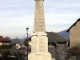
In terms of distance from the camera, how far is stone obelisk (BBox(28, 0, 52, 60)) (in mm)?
15531

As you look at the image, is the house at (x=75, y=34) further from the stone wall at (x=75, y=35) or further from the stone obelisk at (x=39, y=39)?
the stone obelisk at (x=39, y=39)

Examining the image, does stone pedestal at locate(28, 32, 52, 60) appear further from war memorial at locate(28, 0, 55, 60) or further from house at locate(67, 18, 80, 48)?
house at locate(67, 18, 80, 48)

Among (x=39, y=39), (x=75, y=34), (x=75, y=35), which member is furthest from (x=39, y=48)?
(x=75, y=34)

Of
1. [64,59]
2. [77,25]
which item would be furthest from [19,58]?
[77,25]

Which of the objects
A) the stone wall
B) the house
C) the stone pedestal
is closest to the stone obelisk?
the stone pedestal

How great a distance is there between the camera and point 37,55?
15523mm

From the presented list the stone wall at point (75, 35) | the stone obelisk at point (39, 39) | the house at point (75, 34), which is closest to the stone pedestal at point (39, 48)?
the stone obelisk at point (39, 39)

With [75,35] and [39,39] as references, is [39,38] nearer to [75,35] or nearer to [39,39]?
[39,39]

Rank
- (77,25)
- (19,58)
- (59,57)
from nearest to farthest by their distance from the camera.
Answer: (59,57) → (19,58) → (77,25)

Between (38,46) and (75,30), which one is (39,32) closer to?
(38,46)

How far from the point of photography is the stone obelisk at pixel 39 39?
1553cm

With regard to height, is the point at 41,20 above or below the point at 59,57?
above

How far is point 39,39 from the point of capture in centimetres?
1566

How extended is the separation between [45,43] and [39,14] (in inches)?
74.4
